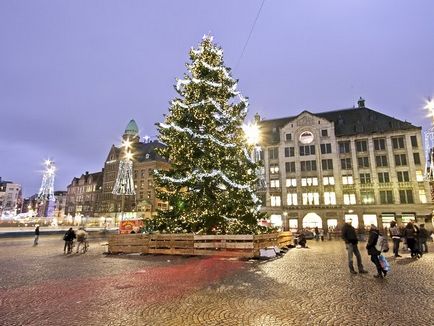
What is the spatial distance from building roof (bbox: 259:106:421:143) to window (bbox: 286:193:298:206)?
10.9 meters

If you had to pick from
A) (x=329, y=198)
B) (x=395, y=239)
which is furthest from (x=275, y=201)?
(x=395, y=239)

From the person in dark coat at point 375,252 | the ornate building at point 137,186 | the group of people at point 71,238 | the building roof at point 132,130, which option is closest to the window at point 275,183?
the ornate building at point 137,186

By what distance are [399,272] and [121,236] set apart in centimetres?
1469

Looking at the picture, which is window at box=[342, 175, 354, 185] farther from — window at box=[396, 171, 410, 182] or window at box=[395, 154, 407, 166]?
window at box=[395, 154, 407, 166]

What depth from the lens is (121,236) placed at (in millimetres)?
18406

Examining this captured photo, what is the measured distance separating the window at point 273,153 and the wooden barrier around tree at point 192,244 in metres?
38.5

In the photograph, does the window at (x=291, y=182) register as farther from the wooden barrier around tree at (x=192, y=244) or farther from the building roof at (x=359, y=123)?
the wooden barrier around tree at (x=192, y=244)

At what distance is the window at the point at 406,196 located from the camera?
Answer: 1820 inches

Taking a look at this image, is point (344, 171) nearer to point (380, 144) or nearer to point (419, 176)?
point (380, 144)

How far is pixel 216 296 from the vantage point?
7.60 meters

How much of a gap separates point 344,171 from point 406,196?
32.0 feet

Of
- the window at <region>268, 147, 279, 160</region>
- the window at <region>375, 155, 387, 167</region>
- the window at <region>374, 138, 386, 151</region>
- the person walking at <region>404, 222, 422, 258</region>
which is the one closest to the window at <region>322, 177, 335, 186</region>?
the window at <region>375, 155, 387, 167</region>

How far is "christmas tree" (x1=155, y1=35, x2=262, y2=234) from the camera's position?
683 inches

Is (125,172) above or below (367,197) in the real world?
above
